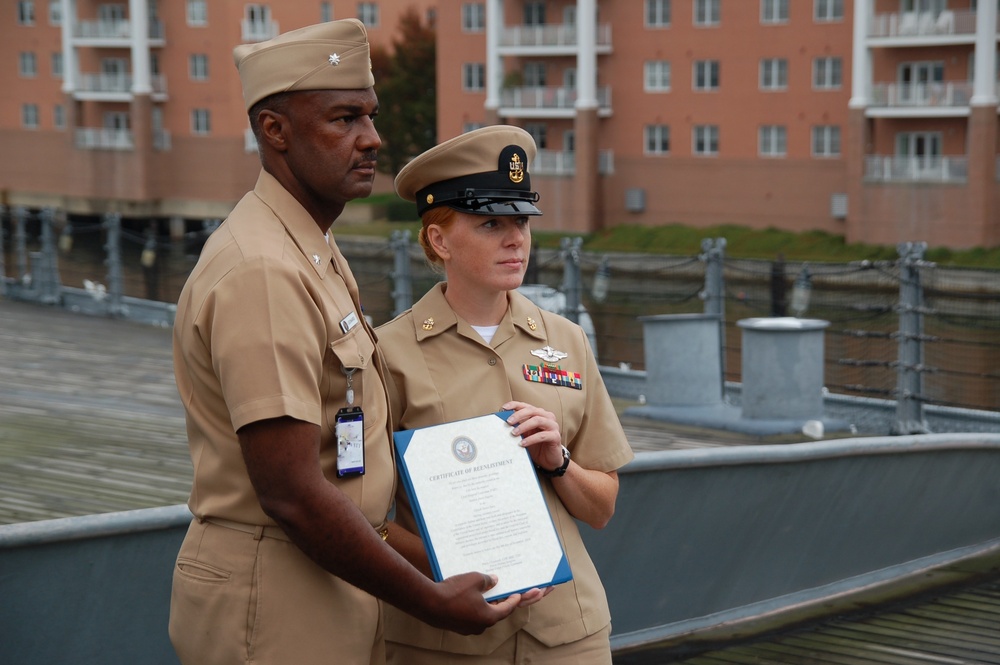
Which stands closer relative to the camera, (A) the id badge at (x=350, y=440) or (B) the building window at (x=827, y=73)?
(A) the id badge at (x=350, y=440)

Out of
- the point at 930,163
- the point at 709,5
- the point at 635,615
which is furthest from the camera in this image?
the point at 709,5

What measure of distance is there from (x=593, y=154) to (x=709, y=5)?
6016 millimetres

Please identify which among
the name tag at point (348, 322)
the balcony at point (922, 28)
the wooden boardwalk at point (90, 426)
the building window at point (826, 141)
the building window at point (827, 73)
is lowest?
the wooden boardwalk at point (90, 426)

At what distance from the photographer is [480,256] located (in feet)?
8.91

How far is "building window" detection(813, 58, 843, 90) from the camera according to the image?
4131 centimetres

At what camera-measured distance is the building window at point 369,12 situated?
57.7 meters

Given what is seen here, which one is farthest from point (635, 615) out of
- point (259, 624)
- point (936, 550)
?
point (259, 624)

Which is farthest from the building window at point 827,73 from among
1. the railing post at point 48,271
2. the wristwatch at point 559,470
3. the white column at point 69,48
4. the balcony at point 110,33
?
the wristwatch at point 559,470

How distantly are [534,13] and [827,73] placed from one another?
1053 cm

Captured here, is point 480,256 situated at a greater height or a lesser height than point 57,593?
greater

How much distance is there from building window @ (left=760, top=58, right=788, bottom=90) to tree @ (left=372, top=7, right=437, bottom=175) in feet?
49.2

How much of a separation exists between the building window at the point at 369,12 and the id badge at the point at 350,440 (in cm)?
5696

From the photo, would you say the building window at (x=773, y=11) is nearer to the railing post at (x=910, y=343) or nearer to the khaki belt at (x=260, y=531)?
the railing post at (x=910, y=343)

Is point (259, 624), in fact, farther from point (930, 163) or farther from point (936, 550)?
point (930, 163)
